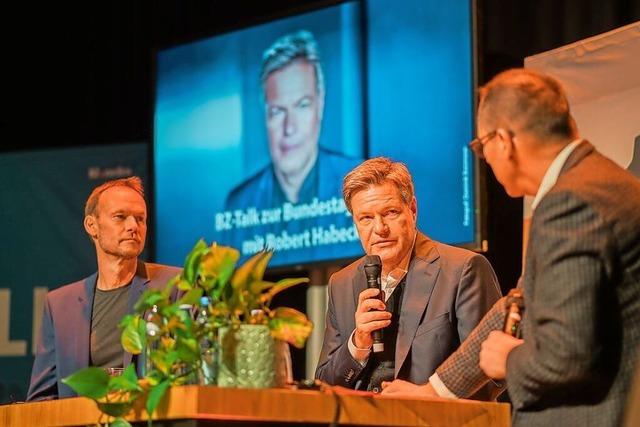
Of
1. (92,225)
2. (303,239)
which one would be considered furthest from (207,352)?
(303,239)

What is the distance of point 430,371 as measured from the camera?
3.86 metres

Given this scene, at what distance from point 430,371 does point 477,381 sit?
691mm

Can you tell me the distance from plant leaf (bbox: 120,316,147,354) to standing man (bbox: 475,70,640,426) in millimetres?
884

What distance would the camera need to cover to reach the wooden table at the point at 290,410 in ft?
8.50

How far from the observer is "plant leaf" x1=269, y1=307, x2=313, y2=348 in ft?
9.16

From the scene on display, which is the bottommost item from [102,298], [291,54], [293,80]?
[102,298]

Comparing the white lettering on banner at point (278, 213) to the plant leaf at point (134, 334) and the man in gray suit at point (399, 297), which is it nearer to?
the man in gray suit at point (399, 297)

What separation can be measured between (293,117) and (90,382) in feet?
11.9

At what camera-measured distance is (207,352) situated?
2803 mm

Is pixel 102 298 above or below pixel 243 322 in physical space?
above

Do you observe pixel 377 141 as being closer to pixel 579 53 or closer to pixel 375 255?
pixel 579 53

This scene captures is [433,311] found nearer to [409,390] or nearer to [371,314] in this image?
[371,314]

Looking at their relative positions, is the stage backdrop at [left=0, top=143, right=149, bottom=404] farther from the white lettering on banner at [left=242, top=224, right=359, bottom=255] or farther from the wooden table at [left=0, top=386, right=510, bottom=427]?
the wooden table at [left=0, top=386, right=510, bottom=427]

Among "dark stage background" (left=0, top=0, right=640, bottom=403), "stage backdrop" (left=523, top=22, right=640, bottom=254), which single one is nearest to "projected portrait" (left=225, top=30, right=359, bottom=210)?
"dark stage background" (left=0, top=0, right=640, bottom=403)
